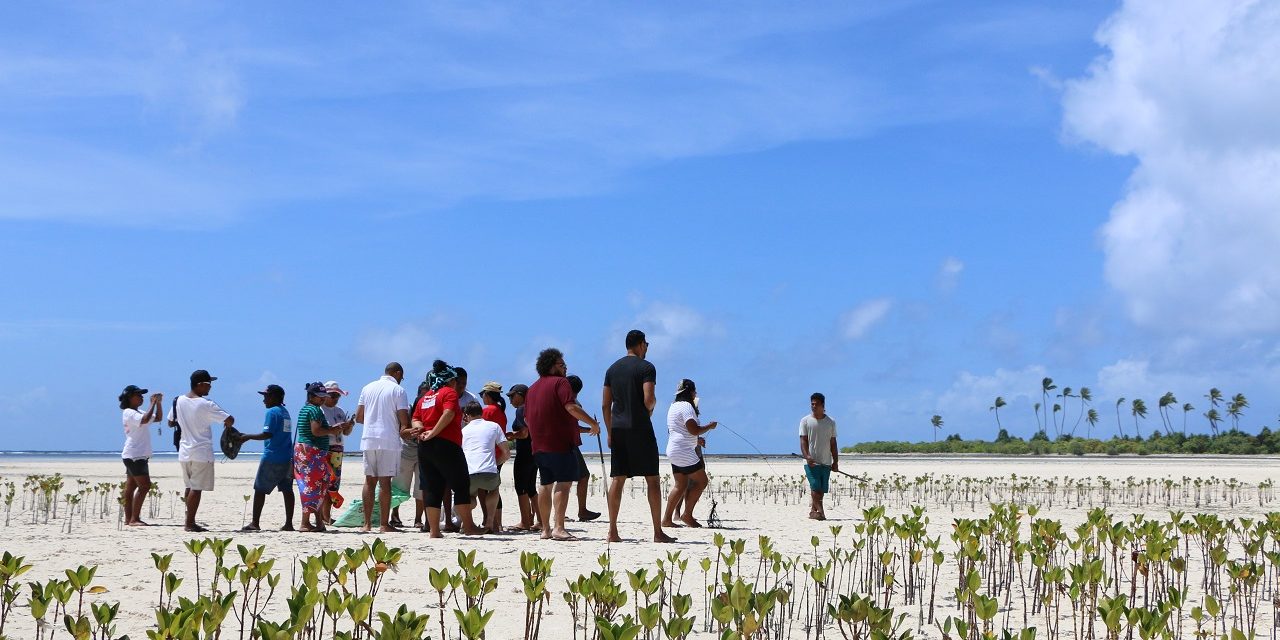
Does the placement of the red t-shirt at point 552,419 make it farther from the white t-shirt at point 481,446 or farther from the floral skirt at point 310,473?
the floral skirt at point 310,473

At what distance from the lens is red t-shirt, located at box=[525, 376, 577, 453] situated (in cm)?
927

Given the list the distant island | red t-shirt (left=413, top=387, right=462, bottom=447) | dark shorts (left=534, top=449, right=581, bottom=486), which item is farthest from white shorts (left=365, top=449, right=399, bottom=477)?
the distant island

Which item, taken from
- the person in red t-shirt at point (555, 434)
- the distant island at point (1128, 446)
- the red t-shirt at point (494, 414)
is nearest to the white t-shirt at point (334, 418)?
the red t-shirt at point (494, 414)

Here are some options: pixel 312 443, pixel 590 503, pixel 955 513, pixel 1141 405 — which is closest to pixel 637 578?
pixel 312 443

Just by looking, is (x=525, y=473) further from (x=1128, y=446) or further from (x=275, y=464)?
(x=1128, y=446)

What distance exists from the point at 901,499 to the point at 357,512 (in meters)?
9.37

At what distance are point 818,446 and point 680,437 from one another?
2408mm

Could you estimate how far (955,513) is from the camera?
48.2 feet

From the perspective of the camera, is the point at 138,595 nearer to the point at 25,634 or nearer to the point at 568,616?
the point at 25,634

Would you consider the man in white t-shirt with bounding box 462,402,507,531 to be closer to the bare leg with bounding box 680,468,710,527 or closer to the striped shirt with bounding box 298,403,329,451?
the striped shirt with bounding box 298,403,329,451

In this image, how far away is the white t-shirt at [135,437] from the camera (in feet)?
37.3

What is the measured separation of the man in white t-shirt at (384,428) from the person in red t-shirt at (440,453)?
1.07ft

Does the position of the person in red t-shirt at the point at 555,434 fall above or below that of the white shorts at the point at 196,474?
above

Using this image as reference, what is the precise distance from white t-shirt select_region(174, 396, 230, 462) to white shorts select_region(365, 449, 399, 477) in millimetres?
1690
